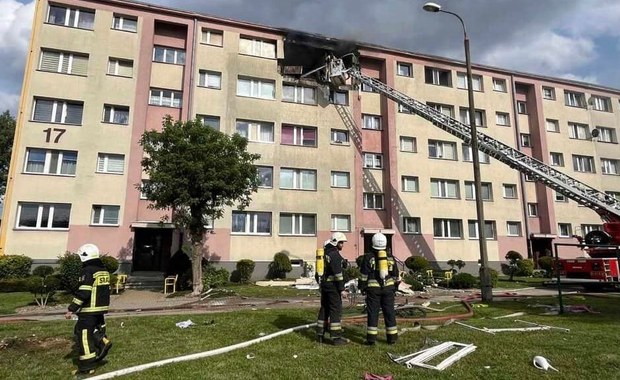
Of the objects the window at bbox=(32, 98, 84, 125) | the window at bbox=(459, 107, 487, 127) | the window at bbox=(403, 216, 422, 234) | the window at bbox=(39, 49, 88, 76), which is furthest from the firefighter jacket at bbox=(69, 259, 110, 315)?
the window at bbox=(459, 107, 487, 127)

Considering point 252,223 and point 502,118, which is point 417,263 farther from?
point 502,118

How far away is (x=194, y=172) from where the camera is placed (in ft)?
53.0

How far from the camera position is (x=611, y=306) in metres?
12.4

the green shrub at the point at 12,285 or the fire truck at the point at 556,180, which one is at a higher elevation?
the fire truck at the point at 556,180

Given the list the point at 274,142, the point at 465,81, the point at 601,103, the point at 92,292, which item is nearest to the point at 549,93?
the point at 601,103

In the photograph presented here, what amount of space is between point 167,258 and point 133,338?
15.9 m

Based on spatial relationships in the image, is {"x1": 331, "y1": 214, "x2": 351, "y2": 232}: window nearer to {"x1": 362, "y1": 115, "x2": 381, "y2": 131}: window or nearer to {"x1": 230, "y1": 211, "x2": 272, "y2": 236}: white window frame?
{"x1": 230, "y1": 211, "x2": 272, "y2": 236}: white window frame

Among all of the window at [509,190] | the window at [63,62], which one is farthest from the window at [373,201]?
the window at [63,62]

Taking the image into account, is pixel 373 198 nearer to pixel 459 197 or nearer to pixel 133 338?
pixel 459 197

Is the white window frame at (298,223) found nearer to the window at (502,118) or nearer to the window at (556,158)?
the window at (502,118)

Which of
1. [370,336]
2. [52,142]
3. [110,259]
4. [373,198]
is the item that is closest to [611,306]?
[370,336]

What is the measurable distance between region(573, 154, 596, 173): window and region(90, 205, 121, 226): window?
34.7 m

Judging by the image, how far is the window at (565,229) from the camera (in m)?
31.6

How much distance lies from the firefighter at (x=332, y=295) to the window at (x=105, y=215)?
58.1ft
